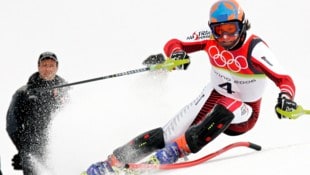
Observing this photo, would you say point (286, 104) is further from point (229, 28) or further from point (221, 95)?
point (221, 95)

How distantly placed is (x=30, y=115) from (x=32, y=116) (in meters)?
0.02

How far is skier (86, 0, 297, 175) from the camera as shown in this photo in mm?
4934

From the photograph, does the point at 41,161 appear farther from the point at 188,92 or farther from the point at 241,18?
the point at 188,92

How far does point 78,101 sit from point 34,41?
11.3 metres

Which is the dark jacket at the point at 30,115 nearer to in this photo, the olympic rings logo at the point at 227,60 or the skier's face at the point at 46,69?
the skier's face at the point at 46,69

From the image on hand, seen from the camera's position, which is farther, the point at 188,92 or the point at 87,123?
the point at 188,92

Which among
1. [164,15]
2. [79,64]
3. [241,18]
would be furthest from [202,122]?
[164,15]

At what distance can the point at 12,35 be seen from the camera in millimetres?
17438

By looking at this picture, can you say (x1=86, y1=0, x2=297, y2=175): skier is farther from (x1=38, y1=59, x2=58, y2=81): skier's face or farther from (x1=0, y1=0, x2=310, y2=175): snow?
(x1=38, y1=59, x2=58, y2=81): skier's face

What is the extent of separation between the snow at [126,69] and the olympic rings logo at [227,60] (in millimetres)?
687

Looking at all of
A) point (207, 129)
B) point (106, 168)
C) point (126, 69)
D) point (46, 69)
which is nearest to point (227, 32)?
point (207, 129)

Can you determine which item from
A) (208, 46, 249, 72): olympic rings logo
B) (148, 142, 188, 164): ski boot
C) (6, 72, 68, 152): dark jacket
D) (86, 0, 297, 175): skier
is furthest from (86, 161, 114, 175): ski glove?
(208, 46, 249, 72): olympic rings logo

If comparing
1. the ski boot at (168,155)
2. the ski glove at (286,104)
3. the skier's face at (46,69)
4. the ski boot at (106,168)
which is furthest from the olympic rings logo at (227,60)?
the skier's face at (46,69)

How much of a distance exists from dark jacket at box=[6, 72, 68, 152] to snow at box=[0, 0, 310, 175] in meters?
0.18
